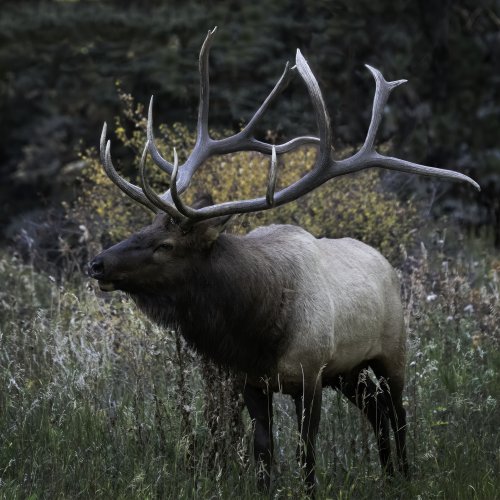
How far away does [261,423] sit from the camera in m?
5.13

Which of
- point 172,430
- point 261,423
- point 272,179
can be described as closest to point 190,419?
point 172,430

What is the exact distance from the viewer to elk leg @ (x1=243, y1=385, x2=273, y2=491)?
16.7 ft

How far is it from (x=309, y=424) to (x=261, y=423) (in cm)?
26

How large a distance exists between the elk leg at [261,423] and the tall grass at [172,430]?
0.23 ft

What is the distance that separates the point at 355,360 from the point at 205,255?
3.27 ft

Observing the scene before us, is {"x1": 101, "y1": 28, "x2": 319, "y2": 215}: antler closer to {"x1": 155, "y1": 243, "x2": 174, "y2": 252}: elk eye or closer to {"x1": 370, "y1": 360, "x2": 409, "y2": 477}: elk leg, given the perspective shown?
{"x1": 155, "y1": 243, "x2": 174, "y2": 252}: elk eye

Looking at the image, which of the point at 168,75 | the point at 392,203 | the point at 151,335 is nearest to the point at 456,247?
the point at 392,203

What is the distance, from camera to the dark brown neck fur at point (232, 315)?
16.3 feet

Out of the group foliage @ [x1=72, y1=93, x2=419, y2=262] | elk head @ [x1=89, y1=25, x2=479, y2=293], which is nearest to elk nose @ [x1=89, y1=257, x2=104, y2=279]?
elk head @ [x1=89, y1=25, x2=479, y2=293]

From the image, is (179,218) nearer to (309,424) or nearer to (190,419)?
(190,419)

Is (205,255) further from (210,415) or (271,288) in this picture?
(210,415)

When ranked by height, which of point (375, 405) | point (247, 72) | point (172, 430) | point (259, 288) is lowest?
point (247, 72)

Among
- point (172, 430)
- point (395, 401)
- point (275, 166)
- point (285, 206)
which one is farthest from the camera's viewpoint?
point (285, 206)

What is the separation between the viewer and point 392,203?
9.29 metres
